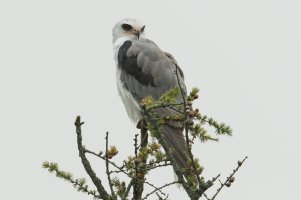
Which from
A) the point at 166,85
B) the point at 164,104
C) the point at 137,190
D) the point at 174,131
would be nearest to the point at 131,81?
the point at 166,85

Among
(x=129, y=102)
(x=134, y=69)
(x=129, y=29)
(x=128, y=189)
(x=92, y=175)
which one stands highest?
(x=129, y=29)

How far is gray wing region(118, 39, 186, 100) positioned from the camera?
7.82 meters

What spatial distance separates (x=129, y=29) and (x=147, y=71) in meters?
1.08

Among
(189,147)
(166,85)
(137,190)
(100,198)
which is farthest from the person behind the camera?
(166,85)

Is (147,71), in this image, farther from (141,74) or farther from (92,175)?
(92,175)

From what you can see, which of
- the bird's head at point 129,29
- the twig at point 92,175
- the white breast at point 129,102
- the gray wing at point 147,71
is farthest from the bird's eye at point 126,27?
the twig at point 92,175

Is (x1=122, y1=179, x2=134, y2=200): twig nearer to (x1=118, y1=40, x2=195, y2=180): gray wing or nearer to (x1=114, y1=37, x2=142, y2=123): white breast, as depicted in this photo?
(x1=114, y1=37, x2=142, y2=123): white breast

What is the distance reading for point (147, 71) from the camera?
7.99 meters

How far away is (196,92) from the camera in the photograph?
396 cm

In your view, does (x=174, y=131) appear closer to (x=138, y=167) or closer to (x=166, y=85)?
(x=166, y=85)

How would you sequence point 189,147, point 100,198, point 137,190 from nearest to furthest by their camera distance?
1. point 189,147
2. point 100,198
3. point 137,190

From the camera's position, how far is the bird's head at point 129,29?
8.80m

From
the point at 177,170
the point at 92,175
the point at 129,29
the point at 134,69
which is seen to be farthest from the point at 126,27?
the point at 177,170

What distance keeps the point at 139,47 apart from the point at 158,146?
12.1 feet
